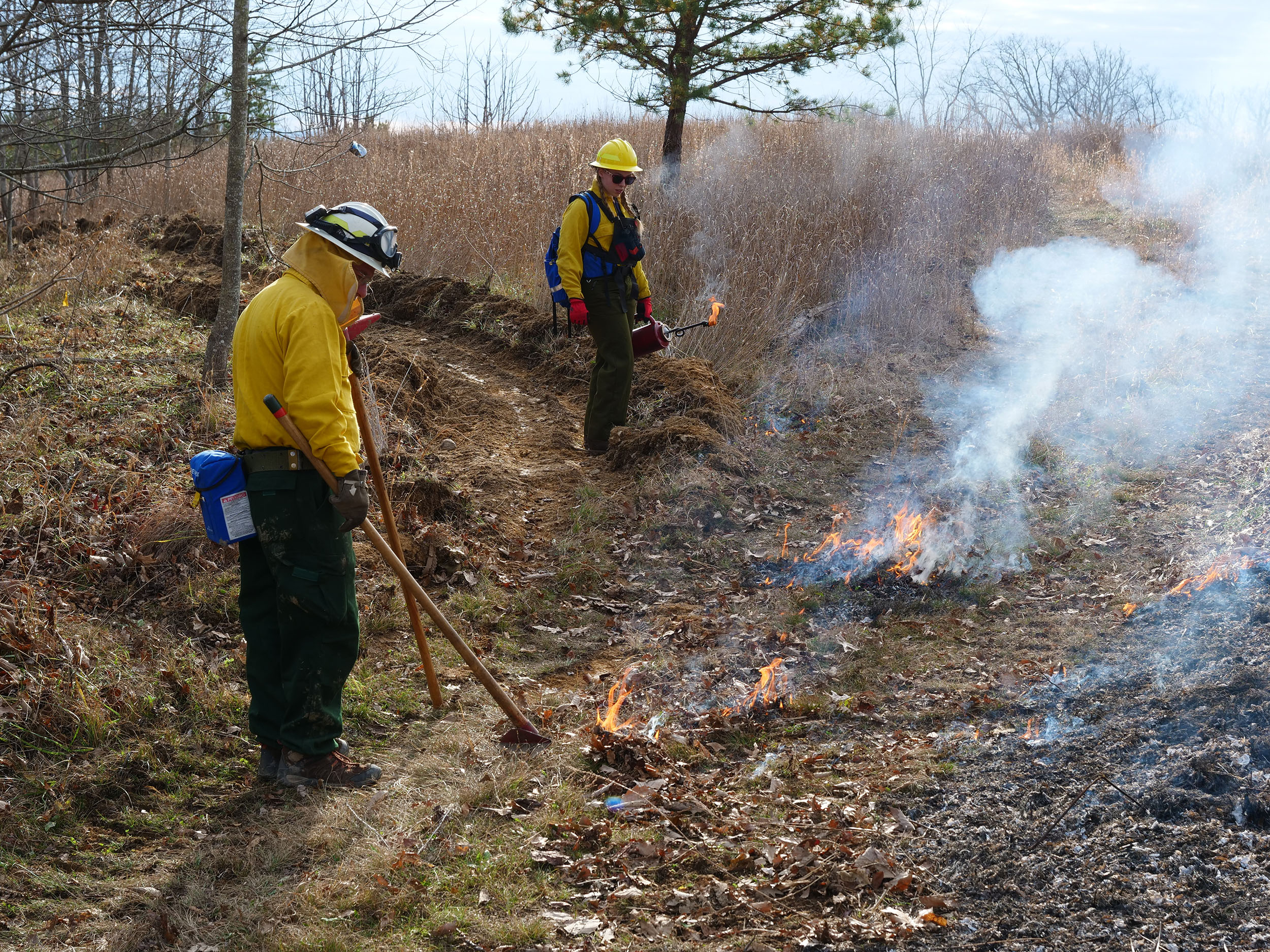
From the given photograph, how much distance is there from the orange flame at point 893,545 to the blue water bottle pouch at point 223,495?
3676 mm

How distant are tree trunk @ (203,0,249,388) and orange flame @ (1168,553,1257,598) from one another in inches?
262

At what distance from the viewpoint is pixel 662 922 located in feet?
10.2

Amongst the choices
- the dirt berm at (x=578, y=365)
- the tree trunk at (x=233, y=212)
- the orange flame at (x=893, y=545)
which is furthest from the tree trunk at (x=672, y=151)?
the orange flame at (x=893, y=545)

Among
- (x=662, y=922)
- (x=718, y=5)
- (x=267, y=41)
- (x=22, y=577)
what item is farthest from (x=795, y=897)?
(x=718, y=5)

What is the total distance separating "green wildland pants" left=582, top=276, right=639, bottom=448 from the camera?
7.19 metres

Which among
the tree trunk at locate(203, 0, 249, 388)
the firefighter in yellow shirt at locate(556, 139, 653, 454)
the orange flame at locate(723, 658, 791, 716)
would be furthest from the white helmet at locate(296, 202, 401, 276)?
the tree trunk at locate(203, 0, 249, 388)

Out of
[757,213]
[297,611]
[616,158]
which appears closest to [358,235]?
[297,611]

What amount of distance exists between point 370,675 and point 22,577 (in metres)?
1.94

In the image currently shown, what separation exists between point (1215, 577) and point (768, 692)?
2.74 meters

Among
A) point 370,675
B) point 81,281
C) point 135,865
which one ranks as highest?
point 81,281

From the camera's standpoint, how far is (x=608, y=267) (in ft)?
23.2

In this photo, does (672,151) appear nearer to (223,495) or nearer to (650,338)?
(650,338)

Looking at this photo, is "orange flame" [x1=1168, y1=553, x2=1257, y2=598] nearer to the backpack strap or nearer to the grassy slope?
the grassy slope

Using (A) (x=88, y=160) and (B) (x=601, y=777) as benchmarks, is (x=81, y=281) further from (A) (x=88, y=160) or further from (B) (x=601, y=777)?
(B) (x=601, y=777)
